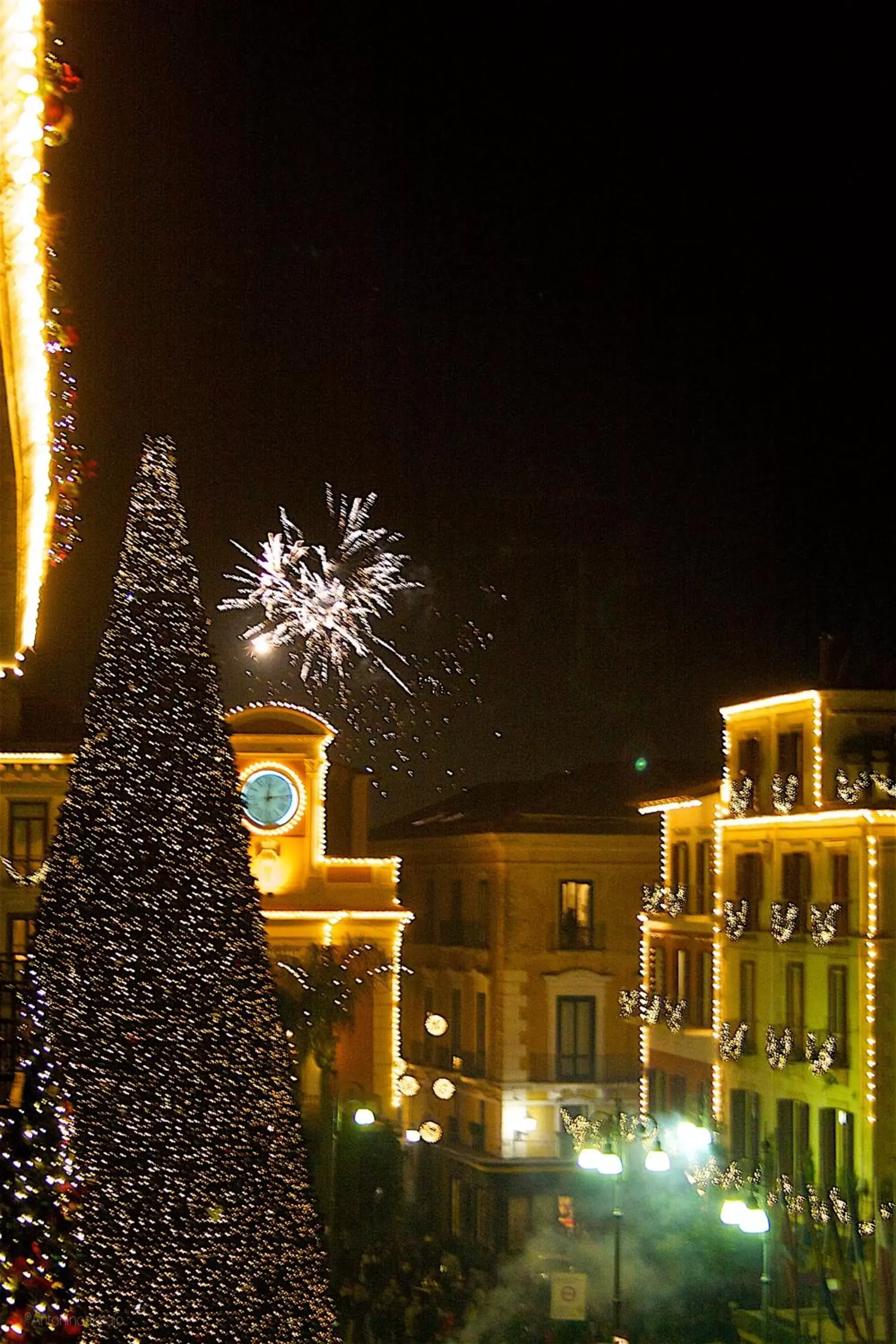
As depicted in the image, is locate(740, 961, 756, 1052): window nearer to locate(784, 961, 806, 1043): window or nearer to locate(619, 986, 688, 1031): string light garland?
locate(784, 961, 806, 1043): window

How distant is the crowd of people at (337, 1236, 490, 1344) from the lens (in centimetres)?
2394

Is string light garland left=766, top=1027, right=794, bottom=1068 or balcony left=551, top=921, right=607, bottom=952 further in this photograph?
balcony left=551, top=921, right=607, bottom=952

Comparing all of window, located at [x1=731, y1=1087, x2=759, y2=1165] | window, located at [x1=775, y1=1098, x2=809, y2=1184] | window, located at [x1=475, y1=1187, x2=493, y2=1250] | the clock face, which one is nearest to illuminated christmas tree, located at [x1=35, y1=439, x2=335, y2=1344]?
window, located at [x1=775, y1=1098, x2=809, y2=1184]

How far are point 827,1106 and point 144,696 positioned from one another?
16062mm

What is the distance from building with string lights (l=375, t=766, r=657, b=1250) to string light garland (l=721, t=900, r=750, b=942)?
30.8ft

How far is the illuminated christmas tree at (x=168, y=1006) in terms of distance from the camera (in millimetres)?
14508

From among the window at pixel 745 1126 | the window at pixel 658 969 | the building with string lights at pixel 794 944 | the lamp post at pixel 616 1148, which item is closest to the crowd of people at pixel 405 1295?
the lamp post at pixel 616 1148

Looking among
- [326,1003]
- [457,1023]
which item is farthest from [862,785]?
[457,1023]

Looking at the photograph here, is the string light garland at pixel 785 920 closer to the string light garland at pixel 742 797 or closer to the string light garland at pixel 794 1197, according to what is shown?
the string light garland at pixel 742 797

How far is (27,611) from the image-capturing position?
35.4 feet

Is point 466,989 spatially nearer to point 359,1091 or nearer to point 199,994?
point 359,1091

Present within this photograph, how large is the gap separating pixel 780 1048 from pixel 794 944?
1.73 metres

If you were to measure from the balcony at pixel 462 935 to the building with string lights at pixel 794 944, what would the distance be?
Answer: 7.37 metres

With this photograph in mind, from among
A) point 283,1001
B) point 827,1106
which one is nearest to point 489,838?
point 283,1001
